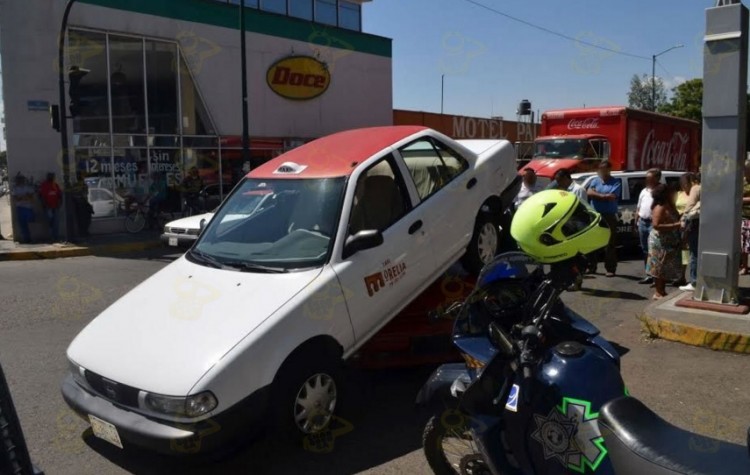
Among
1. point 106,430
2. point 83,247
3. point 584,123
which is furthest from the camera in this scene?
point 584,123

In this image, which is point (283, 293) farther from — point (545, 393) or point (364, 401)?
point (545, 393)

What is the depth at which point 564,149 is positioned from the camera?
64.5 ft

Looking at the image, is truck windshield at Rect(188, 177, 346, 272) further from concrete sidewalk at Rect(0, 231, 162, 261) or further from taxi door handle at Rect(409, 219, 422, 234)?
concrete sidewalk at Rect(0, 231, 162, 261)

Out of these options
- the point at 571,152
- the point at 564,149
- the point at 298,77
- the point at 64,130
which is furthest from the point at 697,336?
the point at 298,77

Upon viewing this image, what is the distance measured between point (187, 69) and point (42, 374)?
50.4ft

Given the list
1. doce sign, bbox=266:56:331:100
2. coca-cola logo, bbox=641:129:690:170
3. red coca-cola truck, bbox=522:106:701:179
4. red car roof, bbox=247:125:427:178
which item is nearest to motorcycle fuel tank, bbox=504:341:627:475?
red car roof, bbox=247:125:427:178

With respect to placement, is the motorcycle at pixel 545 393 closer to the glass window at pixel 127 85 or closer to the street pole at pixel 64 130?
the street pole at pixel 64 130

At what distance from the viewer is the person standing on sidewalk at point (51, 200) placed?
16.2 meters

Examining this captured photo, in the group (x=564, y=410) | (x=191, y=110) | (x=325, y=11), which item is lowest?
(x=564, y=410)

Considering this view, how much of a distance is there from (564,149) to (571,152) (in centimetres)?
26

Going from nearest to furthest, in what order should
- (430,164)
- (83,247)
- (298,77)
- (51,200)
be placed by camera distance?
(430,164), (83,247), (51,200), (298,77)

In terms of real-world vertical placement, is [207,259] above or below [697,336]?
above

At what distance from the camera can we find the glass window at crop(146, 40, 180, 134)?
753 inches

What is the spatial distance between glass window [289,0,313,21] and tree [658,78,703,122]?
2632cm
